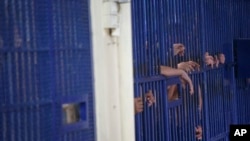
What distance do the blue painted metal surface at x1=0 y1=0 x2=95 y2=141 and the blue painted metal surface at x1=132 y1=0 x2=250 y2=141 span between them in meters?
0.79

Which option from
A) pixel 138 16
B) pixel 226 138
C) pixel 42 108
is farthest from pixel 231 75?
pixel 42 108

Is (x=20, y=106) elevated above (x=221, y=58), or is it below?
below

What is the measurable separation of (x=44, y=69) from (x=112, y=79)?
45 centimetres

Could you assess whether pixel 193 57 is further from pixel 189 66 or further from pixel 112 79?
pixel 112 79

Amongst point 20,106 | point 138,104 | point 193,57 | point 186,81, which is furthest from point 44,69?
point 193,57

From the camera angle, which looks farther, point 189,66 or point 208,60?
point 208,60

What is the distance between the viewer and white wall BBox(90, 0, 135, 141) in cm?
238

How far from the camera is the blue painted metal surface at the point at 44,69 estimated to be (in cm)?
206

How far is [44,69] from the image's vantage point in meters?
2.20

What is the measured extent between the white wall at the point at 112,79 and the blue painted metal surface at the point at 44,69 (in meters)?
0.05

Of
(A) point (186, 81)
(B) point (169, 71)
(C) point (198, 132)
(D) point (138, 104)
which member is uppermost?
(B) point (169, 71)

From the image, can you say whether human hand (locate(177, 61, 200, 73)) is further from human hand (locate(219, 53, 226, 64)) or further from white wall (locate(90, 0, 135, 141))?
white wall (locate(90, 0, 135, 141))

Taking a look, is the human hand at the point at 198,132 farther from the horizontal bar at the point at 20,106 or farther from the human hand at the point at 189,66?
the horizontal bar at the point at 20,106

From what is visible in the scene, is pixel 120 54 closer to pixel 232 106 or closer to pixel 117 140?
pixel 117 140
